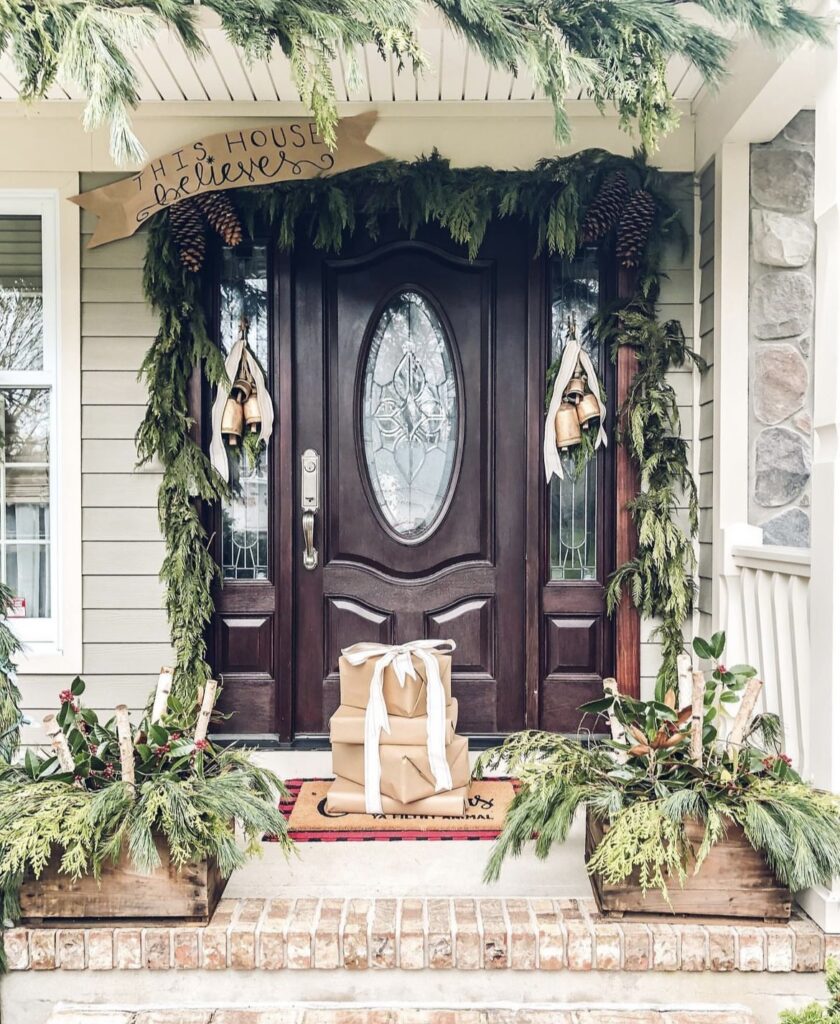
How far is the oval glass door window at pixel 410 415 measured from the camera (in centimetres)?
332

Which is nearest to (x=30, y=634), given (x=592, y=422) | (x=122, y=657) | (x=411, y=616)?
(x=122, y=657)

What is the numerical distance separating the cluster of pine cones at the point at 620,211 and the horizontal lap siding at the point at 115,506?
1.64 metres

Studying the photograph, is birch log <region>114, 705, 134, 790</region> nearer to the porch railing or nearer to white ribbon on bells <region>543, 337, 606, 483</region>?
the porch railing

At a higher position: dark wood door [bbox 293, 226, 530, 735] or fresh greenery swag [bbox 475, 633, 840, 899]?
dark wood door [bbox 293, 226, 530, 735]

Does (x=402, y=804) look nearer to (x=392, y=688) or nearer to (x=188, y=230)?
(x=392, y=688)

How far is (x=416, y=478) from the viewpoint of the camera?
334 centimetres

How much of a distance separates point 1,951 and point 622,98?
2.37m

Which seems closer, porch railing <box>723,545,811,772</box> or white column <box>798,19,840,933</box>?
white column <box>798,19,840,933</box>

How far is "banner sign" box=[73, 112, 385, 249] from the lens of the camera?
10.0 feet

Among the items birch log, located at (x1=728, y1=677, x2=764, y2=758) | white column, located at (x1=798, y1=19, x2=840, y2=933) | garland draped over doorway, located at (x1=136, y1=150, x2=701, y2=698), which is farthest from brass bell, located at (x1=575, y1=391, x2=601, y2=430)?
birch log, located at (x1=728, y1=677, x2=764, y2=758)

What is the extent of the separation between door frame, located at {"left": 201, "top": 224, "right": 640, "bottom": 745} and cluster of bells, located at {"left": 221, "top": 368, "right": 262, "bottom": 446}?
8cm

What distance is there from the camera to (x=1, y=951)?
1922mm

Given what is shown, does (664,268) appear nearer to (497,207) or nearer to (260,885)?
(497,207)

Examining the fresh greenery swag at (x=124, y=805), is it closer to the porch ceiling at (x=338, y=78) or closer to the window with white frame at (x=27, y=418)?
the window with white frame at (x=27, y=418)
